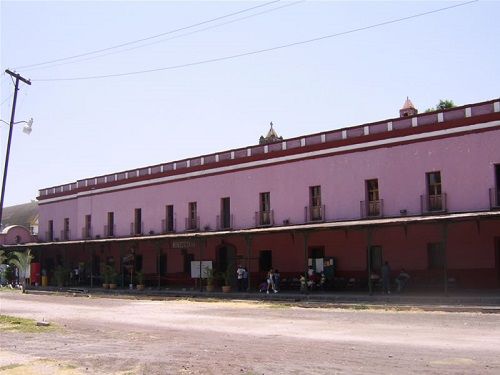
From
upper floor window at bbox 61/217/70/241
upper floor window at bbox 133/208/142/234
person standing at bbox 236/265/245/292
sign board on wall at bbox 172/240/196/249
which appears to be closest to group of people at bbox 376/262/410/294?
person standing at bbox 236/265/245/292

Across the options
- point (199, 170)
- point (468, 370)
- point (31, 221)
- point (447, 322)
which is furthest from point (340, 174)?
point (31, 221)

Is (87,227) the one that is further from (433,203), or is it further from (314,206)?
(433,203)

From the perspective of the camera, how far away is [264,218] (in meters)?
31.3

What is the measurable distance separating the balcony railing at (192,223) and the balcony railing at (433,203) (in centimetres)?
1407

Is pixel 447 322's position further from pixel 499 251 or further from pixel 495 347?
pixel 499 251

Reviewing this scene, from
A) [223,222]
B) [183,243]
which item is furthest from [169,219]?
[223,222]

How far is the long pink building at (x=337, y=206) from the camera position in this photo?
78.0 ft

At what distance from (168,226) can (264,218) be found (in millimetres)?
8059

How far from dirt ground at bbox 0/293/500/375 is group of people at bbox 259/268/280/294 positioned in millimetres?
6980

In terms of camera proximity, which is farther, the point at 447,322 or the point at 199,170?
the point at 199,170

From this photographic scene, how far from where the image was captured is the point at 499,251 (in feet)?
76.2

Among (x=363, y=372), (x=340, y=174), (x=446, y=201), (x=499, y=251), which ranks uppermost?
(x=340, y=174)

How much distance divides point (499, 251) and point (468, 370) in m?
16.0

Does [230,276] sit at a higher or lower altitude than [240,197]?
lower
